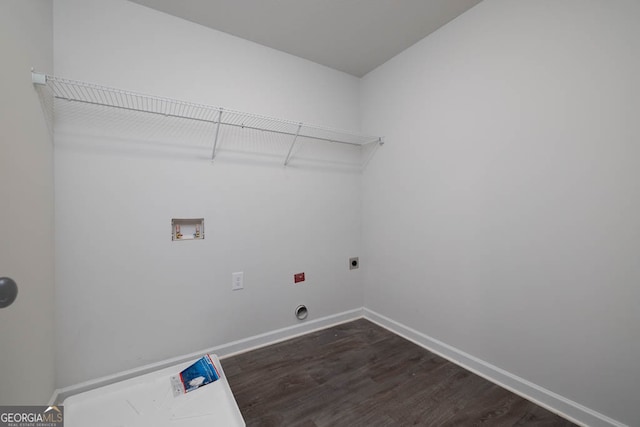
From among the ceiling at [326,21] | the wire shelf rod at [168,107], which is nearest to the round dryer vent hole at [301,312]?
the wire shelf rod at [168,107]

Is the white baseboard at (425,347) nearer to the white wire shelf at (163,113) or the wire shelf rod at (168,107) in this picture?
the white wire shelf at (163,113)

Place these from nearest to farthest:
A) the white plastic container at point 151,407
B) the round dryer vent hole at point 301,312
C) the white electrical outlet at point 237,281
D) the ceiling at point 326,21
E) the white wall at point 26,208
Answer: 1. the white wall at point 26,208
2. the white plastic container at point 151,407
3. the ceiling at point 326,21
4. the white electrical outlet at point 237,281
5. the round dryer vent hole at point 301,312

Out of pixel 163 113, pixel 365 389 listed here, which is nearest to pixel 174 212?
pixel 163 113

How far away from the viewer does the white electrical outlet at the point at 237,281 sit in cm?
189

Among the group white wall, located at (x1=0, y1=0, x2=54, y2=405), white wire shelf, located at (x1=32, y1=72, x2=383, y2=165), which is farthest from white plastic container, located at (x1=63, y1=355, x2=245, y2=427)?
white wire shelf, located at (x1=32, y1=72, x2=383, y2=165)

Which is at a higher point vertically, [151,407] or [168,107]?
[168,107]

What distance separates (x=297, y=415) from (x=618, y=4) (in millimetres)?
2486

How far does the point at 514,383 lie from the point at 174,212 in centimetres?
235

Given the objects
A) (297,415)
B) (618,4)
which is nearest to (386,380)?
(297,415)

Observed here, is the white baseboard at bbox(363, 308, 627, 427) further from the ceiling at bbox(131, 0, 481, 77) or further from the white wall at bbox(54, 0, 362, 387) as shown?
the ceiling at bbox(131, 0, 481, 77)

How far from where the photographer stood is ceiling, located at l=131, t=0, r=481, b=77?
161 cm

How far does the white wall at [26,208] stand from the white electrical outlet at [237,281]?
0.96 metres

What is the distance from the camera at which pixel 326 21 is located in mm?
1769

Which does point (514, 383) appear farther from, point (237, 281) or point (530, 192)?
point (237, 281)
